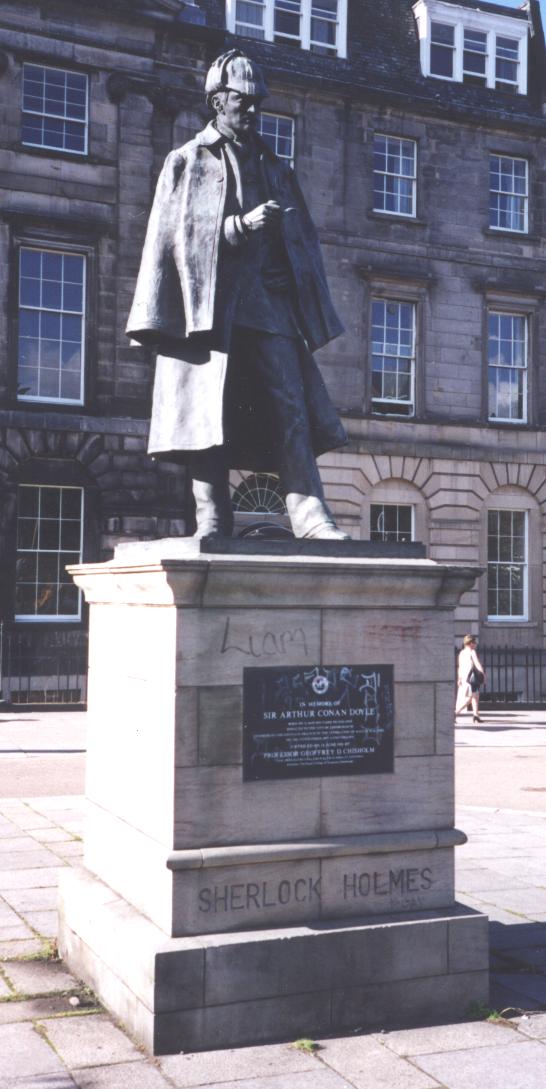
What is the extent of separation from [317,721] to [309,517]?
1.01m

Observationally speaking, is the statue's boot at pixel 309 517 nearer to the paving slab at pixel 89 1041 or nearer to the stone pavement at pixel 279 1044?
the stone pavement at pixel 279 1044

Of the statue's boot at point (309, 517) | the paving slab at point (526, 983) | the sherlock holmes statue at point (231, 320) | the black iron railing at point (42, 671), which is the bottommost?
the paving slab at point (526, 983)

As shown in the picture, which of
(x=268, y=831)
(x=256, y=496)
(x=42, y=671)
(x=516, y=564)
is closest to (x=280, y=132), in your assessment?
(x=256, y=496)

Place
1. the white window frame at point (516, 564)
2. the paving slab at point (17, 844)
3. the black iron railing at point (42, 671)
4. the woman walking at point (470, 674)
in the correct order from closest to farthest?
1. the paving slab at point (17, 844)
2. the black iron railing at point (42, 671)
3. the woman walking at point (470, 674)
4. the white window frame at point (516, 564)

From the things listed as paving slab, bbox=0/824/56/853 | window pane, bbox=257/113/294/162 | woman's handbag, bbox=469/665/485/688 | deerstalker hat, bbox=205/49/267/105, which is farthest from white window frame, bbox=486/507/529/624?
deerstalker hat, bbox=205/49/267/105

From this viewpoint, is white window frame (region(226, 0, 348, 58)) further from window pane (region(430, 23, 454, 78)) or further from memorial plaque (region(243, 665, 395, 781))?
memorial plaque (region(243, 665, 395, 781))

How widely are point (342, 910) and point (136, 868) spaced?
931 mm

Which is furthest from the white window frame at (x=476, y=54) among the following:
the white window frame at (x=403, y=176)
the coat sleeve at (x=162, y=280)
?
the coat sleeve at (x=162, y=280)

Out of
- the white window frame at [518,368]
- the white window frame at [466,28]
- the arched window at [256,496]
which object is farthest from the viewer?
the white window frame at [466,28]

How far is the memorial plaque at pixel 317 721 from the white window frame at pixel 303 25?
2388 centimetres

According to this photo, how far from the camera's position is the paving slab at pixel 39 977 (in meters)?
5.43

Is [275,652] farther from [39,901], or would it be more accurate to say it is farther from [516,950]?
[39,901]

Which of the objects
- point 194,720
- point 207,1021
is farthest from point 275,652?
point 207,1021

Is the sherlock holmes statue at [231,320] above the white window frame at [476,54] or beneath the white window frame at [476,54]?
beneath
